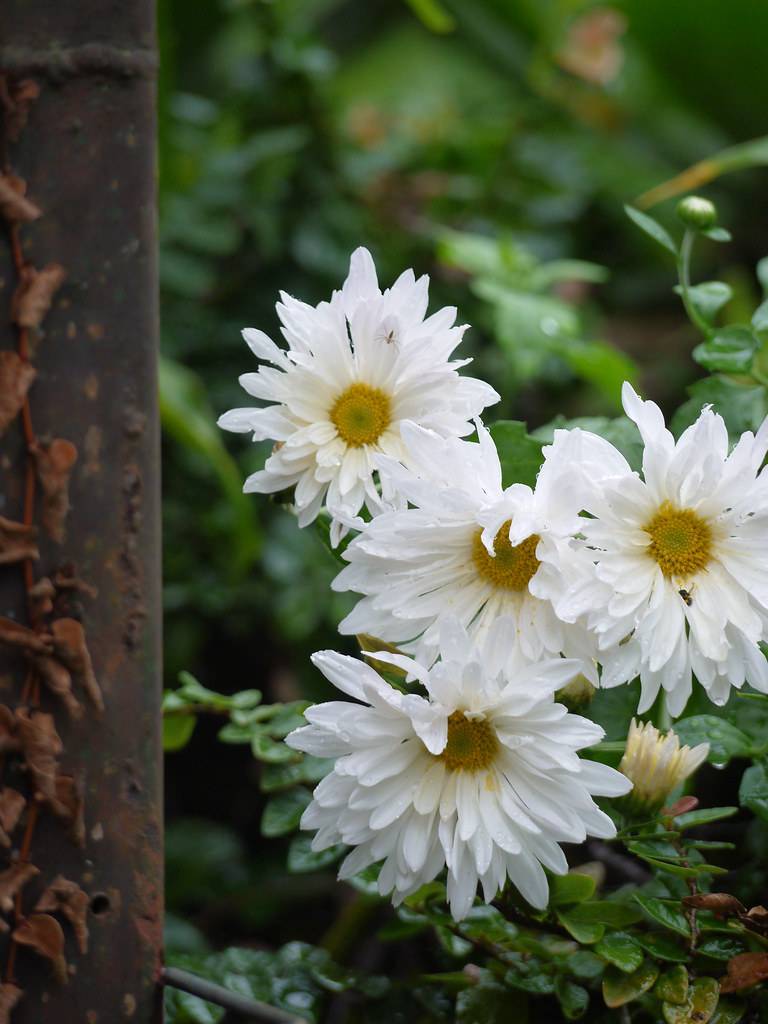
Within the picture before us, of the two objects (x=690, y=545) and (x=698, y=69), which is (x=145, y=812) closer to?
(x=690, y=545)

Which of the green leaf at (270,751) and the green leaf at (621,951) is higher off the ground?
the green leaf at (270,751)

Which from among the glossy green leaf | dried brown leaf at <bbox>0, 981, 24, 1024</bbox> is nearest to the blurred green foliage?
the glossy green leaf

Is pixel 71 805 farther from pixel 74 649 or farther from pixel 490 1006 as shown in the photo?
pixel 490 1006

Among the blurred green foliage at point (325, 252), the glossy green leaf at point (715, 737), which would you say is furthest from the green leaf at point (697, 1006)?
the blurred green foliage at point (325, 252)

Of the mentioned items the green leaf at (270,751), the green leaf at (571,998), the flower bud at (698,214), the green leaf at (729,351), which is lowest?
the green leaf at (571,998)

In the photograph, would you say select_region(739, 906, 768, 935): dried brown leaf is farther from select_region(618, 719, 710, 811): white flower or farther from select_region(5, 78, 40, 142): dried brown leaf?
select_region(5, 78, 40, 142): dried brown leaf

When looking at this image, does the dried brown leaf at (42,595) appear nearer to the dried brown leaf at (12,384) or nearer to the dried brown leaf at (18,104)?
the dried brown leaf at (12,384)
